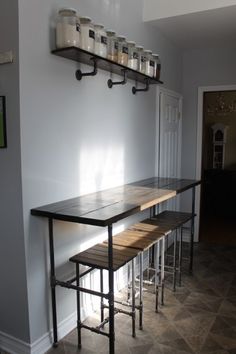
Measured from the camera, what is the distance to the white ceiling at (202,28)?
3.07m

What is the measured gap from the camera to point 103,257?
7.09 ft

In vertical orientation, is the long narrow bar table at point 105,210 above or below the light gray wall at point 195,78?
below

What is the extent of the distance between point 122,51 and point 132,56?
178 millimetres

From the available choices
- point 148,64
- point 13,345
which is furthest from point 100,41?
point 13,345

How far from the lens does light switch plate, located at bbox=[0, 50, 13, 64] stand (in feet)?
6.21

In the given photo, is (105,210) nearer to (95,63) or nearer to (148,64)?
(95,63)

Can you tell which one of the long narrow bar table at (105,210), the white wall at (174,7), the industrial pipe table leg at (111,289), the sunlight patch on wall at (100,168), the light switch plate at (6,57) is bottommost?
the industrial pipe table leg at (111,289)

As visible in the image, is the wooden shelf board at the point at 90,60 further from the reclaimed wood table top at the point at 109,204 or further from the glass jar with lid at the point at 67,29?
the reclaimed wood table top at the point at 109,204

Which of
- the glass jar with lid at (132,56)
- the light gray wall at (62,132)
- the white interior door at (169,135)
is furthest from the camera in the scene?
the white interior door at (169,135)

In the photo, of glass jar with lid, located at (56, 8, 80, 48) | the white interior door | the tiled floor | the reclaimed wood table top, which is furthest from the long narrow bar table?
the white interior door

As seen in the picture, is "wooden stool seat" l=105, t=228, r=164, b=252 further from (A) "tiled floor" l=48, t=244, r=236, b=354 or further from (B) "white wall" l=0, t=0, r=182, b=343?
(A) "tiled floor" l=48, t=244, r=236, b=354

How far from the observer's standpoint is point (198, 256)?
3.90m

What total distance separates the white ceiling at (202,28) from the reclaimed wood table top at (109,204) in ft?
5.27

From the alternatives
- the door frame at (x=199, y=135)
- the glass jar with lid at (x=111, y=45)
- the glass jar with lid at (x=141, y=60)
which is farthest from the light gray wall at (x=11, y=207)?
the door frame at (x=199, y=135)
